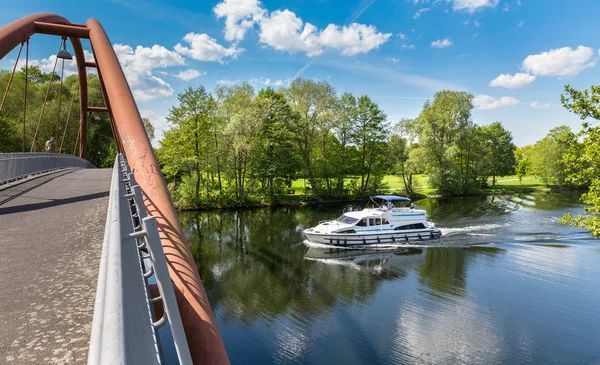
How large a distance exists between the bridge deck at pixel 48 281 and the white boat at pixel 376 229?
639 inches

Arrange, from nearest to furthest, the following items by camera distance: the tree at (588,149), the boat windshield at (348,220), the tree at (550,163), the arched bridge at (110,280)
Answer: the arched bridge at (110,280) < the tree at (588,149) < the boat windshield at (348,220) < the tree at (550,163)

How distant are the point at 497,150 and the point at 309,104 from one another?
32.1 m

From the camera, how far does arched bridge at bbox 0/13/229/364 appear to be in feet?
4.59

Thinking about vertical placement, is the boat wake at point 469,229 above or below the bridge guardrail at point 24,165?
below

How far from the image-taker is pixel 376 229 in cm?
2233

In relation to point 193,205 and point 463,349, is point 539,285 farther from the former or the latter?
point 193,205

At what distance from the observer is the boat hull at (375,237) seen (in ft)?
70.5

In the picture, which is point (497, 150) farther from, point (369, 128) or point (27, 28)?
point (27, 28)

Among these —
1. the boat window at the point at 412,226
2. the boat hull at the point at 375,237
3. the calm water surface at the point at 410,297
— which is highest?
the boat window at the point at 412,226

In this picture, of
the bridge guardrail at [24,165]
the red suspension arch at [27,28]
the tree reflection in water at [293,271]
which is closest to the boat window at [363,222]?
the tree reflection in water at [293,271]

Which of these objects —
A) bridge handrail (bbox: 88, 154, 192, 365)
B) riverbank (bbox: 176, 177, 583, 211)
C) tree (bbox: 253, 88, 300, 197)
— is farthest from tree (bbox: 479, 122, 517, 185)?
bridge handrail (bbox: 88, 154, 192, 365)

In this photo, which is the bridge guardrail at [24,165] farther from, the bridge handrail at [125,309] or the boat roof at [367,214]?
the boat roof at [367,214]

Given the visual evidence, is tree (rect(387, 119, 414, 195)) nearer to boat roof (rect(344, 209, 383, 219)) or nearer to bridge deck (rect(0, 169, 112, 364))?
boat roof (rect(344, 209, 383, 219))

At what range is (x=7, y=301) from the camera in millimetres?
2814
